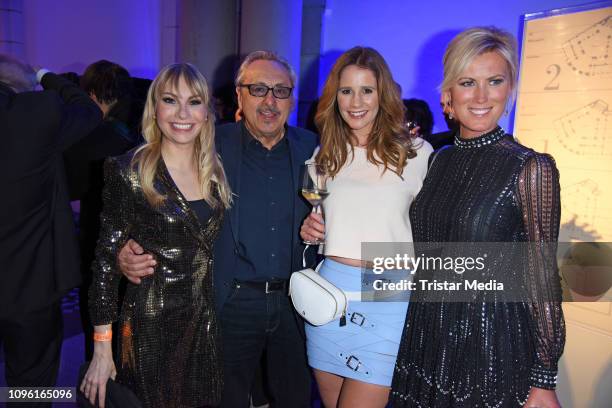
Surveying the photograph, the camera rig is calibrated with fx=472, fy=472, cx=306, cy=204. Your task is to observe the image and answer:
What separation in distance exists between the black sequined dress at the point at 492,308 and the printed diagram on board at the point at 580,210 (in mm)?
1649

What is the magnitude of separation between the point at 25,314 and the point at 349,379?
69.9 inches

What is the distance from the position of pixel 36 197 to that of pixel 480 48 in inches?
89.4

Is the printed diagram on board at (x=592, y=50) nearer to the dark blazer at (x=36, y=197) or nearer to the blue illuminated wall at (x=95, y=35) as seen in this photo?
the dark blazer at (x=36, y=197)

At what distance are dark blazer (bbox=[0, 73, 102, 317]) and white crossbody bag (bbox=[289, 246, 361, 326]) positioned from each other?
143 cm

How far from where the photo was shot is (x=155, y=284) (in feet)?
6.38

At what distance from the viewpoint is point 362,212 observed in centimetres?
206

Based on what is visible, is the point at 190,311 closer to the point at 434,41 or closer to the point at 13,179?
the point at 13,179

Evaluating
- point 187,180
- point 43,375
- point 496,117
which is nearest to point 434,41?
point 496,117

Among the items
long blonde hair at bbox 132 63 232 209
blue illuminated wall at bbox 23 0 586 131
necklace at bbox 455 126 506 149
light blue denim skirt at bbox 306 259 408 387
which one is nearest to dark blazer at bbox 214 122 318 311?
long blonde hair at bbox 132 63 232 209

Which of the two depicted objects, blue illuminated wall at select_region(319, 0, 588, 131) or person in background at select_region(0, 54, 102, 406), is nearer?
person in background at select_region(0, 54, 102, 406)

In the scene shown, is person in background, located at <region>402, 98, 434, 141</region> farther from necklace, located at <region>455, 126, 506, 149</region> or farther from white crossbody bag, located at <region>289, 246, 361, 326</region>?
white crossbody bag, located at <region>289, 246, 361, 326</region>

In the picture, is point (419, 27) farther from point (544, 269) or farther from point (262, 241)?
point (544, 269)

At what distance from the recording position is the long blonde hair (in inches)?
75.9

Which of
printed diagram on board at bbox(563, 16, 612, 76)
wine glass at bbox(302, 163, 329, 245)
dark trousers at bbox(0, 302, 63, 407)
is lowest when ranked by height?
dark trousers at bbox(0, 302, 63, 407)
